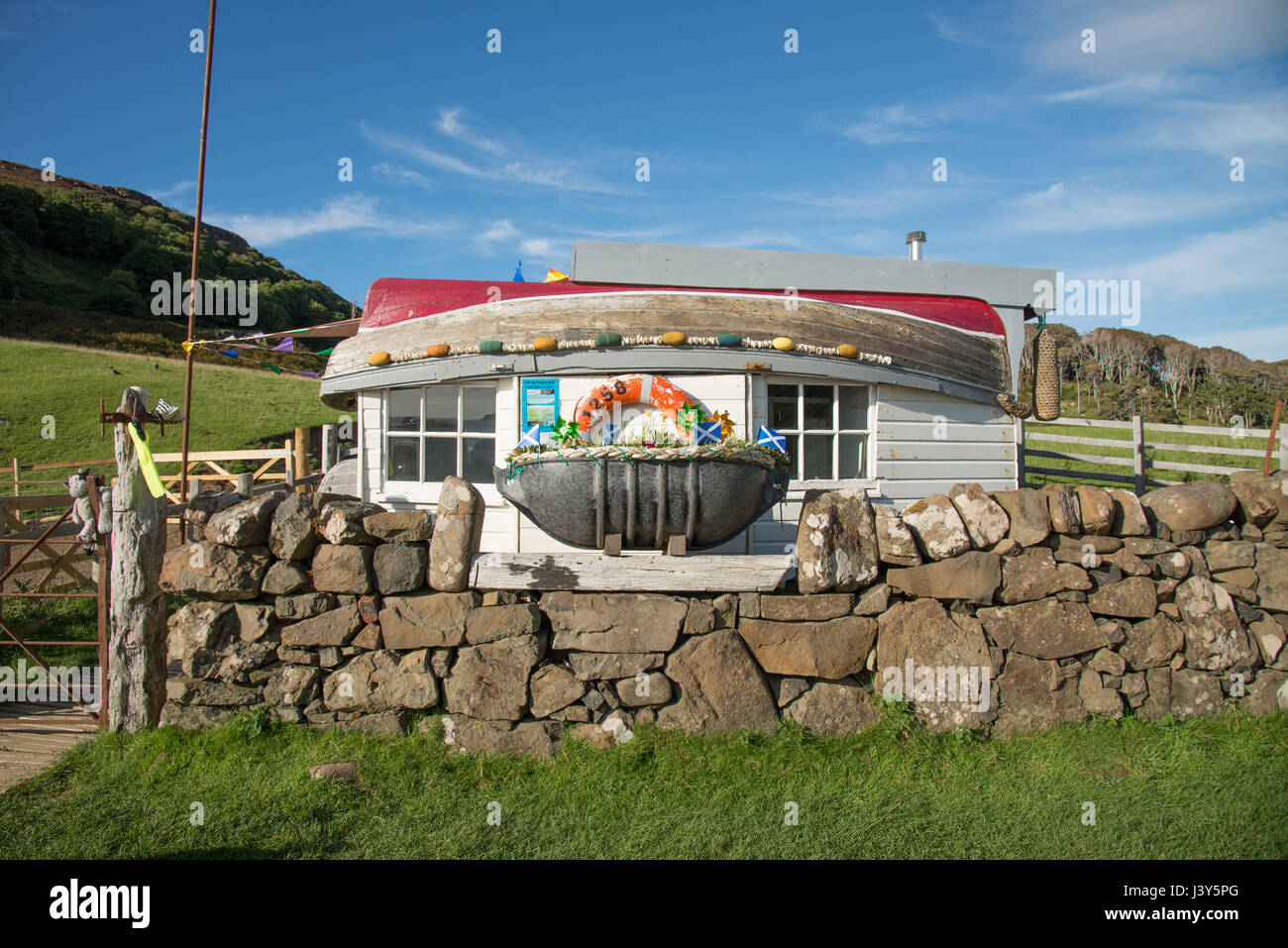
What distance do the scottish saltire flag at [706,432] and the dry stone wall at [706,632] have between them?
74 centimetres

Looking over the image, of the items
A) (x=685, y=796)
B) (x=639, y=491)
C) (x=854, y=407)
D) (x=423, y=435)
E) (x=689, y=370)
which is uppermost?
(x=689, y=370)

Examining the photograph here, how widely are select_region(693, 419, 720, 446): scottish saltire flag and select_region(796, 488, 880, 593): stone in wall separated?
74cm

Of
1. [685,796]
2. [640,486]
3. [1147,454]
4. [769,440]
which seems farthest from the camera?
[1147,454]

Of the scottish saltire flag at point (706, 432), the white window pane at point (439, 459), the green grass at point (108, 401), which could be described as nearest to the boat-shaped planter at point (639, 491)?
the scottish saltire flag at point (706, 432)

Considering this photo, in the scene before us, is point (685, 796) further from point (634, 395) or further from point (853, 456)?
point (853, 456)

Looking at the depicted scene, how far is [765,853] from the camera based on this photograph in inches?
130

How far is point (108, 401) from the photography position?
2391 centimetres

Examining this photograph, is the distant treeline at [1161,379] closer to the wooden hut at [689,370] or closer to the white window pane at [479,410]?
the wooden hut at [689,370]

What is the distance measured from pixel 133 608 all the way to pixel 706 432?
154 inches

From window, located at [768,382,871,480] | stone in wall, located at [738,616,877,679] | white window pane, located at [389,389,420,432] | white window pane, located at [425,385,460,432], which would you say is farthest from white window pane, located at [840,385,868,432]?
white window pane, located at [389,389,420,432]

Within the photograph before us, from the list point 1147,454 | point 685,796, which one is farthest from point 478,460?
point 1147,454
